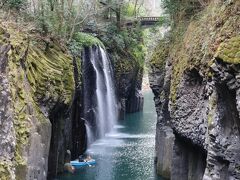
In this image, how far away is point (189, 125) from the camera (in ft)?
48.9

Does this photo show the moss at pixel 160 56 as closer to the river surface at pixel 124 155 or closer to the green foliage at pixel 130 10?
the river surface at pixel 124 155

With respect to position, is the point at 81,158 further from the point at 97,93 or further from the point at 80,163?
the point at 97,93

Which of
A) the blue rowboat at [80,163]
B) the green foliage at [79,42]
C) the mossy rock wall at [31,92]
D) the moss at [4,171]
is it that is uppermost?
the green foliage at [79,42]

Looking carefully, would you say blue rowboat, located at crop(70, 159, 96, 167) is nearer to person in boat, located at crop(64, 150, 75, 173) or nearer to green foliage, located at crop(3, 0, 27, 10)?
person in boat, located at crop(64, 150, 75, 173)

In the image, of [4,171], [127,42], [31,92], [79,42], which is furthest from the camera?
[127,42]

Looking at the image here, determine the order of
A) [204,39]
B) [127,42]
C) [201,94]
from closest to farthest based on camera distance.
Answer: [204,39]
[201,94]
[127,42]

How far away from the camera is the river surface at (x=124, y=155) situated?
783 inches

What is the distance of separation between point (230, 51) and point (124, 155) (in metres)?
14.7

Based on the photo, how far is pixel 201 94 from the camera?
1432cm

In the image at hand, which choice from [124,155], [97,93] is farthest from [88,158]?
[97,93]

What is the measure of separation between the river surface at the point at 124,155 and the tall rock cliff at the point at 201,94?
1.54 meters

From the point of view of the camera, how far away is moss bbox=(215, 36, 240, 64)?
32.3ft

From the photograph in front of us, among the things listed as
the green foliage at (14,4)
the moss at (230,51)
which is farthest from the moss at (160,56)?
the moss at (230,51)

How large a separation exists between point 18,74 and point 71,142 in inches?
388
